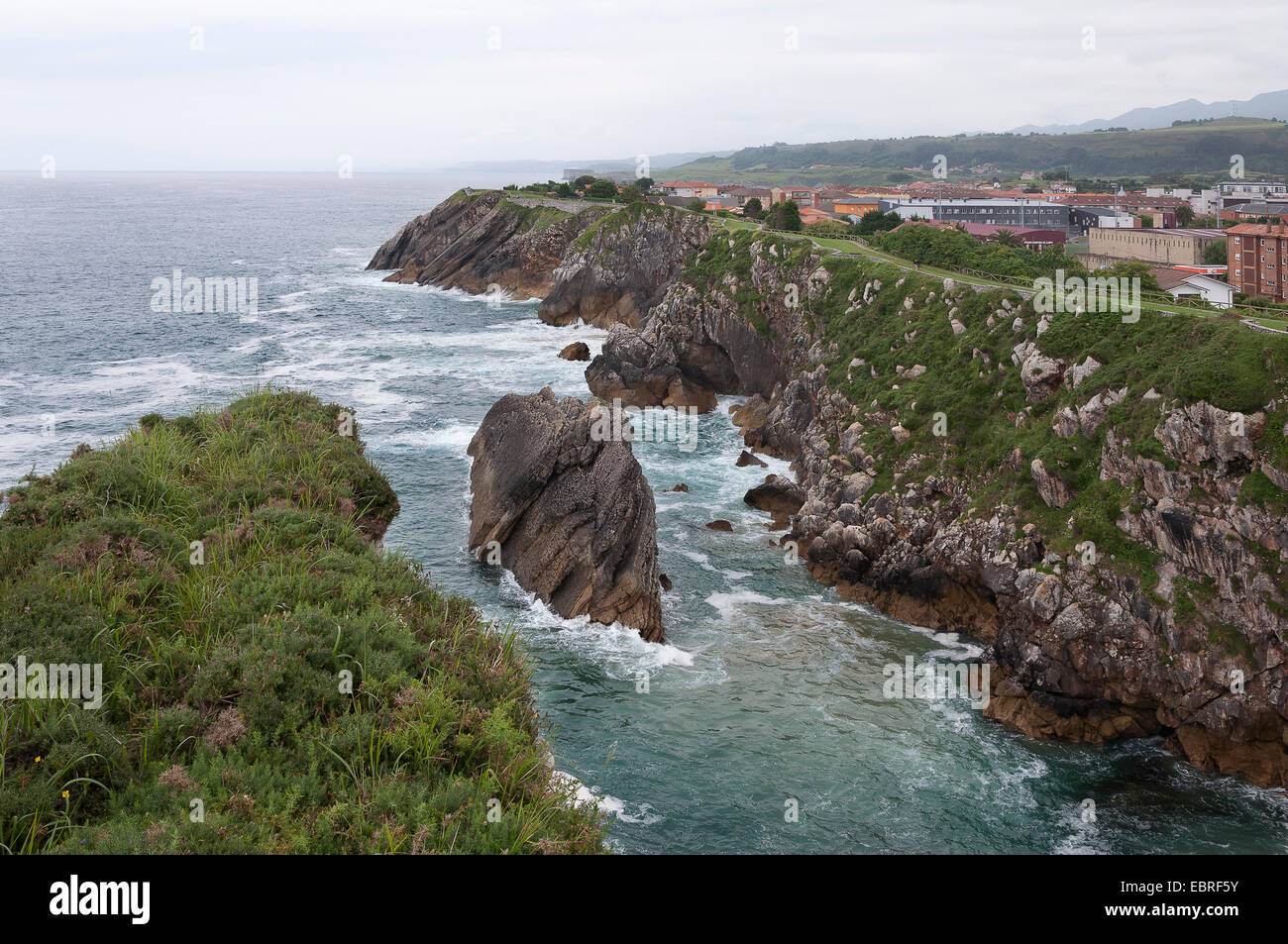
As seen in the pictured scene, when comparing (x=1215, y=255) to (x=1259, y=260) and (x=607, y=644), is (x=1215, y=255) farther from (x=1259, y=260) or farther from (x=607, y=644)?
(x=607, y=644)

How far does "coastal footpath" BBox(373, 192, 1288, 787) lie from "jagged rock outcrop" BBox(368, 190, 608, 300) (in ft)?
191

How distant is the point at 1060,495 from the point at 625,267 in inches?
2570

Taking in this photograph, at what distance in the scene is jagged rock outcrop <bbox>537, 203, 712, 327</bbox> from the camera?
298 ft

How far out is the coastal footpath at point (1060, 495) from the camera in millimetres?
30359

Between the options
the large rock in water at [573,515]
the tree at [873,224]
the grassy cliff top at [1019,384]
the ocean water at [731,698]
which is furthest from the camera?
the tree at [873,224]

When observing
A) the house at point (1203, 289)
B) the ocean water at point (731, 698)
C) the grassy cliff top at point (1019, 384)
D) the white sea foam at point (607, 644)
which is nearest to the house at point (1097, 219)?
the house at point (1203, 289)

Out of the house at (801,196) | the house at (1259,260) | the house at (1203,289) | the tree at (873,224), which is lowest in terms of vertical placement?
the house at (1203,289)

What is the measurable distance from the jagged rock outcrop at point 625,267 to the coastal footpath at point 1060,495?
3010cm

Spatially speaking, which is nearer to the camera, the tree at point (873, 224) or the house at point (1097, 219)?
the tree at point (873, 224)

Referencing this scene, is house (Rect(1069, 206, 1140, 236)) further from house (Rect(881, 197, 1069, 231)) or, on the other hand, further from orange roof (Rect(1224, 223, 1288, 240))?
orange roof (Rect(1224, 223, 1288, 240))

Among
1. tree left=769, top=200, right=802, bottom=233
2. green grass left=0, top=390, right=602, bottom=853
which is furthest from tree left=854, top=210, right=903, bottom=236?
green grass left=0, top=390, right=602, bottom=853

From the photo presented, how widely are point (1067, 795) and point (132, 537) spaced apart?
86.8 ft

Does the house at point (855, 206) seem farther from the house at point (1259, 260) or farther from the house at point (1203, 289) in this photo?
the house at point (1203, 289)

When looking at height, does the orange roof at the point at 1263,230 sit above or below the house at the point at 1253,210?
below
